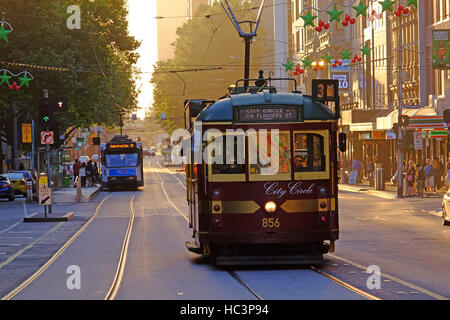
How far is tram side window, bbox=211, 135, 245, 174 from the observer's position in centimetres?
1708

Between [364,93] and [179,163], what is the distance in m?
55.7

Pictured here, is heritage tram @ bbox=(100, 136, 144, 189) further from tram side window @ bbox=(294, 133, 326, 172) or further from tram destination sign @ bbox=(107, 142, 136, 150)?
tram side window @ bbox=(294, 133, 326, 172)

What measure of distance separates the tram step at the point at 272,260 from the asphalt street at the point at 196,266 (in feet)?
0.47

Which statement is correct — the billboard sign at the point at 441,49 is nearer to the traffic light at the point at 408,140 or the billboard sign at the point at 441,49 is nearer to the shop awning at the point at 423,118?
the traffic light at the point at 408,140

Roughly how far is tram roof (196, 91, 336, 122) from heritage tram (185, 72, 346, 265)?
2 centimetres

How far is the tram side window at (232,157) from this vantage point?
56.0ft

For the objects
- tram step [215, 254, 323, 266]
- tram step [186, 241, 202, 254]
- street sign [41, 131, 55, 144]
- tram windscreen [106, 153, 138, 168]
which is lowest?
tram step [215, 254, 323, 266]

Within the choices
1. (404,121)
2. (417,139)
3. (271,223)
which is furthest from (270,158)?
(417,139)

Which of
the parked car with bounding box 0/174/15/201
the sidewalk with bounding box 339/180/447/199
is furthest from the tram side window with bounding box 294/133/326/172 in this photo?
the parked car with bounding box 0/174/15/201

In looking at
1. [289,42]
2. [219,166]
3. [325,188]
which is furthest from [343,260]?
[289,42]

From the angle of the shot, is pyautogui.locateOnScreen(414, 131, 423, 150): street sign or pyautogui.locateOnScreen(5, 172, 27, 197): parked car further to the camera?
pyautogui.locateOnScreen(5, 172, 27, 197): parked car

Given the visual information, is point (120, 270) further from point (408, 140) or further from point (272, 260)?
point (408, 140)

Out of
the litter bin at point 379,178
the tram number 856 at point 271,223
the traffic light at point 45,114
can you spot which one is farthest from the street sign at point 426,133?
the tram number 856 at point 271,223

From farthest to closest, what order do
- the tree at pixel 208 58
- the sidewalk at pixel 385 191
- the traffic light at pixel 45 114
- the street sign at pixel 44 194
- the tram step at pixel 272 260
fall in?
the tree at pixel 208 58, the sidewalk at pixel 385 191, the traffic light at pixel 45 114, the street sign at pixel 44 194, the tram step at pixel 272 260
